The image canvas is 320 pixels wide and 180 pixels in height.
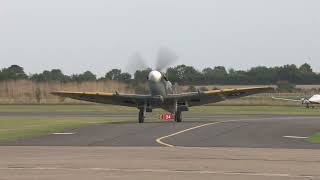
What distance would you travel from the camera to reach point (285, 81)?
484ft

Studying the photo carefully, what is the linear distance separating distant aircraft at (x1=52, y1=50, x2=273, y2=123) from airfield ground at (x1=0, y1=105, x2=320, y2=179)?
5.73 metres

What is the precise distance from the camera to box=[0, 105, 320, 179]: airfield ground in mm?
13930

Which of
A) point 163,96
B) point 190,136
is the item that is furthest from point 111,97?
point 190,136

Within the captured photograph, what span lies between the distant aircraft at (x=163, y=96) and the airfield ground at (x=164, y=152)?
5.73 meters

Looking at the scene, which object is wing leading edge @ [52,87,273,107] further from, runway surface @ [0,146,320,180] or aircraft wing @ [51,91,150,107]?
runway surface @ [0,146,320,180]

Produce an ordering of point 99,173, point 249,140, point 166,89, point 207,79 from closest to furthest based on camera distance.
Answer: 1. point 99,173
2. point 249,140
3. point 166,89
4. point 207,79

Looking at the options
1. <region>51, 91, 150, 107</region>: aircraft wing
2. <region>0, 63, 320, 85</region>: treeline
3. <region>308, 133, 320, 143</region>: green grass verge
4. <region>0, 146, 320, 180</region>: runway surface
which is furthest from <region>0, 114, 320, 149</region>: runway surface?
<region>0, 63, 320, 85</region>: treeline

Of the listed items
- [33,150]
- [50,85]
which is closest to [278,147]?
[33,150]

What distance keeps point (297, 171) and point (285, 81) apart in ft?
445

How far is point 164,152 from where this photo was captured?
65.3 ft

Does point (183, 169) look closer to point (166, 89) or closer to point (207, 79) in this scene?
point (166, 89)

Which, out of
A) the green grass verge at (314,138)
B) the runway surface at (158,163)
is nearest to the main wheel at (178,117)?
the green grass verge at (314,138)

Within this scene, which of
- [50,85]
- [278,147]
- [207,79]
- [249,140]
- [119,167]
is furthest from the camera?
[207,79]

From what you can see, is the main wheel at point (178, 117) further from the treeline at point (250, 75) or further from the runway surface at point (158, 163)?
the treeline at point (250, 75)
